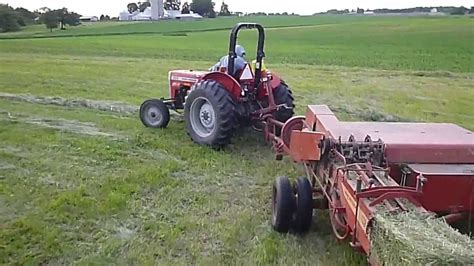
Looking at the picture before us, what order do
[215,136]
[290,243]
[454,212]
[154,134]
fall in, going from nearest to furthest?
[454,212], [290,243], [215,136], [154,134]

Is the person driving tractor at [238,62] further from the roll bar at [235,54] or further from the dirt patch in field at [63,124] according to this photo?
the dirt patch in field at [63,124]

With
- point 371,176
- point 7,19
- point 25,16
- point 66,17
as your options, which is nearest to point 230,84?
point 371,176

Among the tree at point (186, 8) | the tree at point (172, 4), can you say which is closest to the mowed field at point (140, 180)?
the tree at point (186, 8)

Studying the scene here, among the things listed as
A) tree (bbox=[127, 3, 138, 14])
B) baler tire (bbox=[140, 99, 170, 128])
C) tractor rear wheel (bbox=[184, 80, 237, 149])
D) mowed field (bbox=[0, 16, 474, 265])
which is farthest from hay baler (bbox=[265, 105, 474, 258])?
tree (bbox=[127, 3, 138, 14])

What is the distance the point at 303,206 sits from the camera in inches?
150

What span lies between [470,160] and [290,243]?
50.2 inches

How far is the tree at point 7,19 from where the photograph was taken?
4037cm

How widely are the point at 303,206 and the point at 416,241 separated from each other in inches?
65.9

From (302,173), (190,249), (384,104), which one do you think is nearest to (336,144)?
(190,249)

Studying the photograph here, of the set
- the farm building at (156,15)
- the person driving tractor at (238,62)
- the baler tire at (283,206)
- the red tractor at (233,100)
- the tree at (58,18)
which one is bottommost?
the baler tire at (283,206)

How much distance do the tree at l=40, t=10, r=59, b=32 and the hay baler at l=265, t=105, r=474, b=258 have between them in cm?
4739

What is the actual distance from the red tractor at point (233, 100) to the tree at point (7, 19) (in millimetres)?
38067

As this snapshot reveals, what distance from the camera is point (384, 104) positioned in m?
9.48

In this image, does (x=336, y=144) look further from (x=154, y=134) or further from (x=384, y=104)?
(x=384, y=104)
